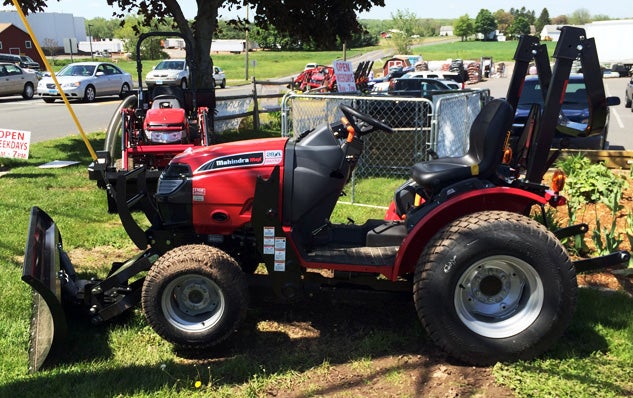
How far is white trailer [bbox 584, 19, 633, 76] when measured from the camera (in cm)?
3788

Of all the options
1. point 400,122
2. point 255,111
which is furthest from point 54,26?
point 400,122

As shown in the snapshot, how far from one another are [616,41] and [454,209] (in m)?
41.6

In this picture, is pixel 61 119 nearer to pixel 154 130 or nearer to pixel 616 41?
pixel 154 130

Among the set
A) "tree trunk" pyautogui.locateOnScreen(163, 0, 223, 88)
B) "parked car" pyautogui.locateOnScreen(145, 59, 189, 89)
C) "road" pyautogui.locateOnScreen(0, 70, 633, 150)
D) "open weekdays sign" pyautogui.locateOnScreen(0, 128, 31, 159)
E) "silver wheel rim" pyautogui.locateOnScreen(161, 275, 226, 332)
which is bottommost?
"road" pyautogui.locateOnScreen(0, 70, 633, 150)

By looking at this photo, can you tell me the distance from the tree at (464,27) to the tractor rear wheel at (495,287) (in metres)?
139

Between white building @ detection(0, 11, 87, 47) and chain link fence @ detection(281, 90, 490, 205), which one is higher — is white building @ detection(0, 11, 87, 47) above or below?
above

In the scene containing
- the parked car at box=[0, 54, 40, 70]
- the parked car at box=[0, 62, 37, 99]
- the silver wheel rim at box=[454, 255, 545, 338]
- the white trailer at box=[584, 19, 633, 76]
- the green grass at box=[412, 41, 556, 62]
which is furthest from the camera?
the green grass at box=[412, 41, 556, 62]

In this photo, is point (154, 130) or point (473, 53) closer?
point (154, 130)

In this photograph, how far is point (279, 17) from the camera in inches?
498

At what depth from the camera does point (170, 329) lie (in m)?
3.53

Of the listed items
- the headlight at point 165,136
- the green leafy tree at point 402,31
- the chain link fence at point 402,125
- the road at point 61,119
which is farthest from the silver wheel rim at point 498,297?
the green leafy tree at point 402,31

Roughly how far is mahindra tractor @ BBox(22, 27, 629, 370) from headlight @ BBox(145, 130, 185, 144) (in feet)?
13.9

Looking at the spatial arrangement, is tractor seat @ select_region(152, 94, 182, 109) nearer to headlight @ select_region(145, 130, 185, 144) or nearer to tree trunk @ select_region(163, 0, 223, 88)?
headlight @ select_region(145, 130, 185, 144)

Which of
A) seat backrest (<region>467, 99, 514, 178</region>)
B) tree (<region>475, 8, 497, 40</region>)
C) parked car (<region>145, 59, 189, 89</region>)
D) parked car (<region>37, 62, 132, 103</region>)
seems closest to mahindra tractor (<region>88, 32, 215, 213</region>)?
seat backrest (<region>467, 99, 514, 178</region>)
